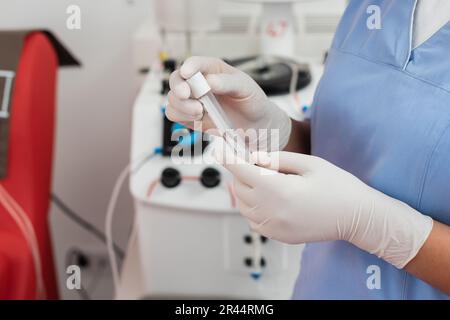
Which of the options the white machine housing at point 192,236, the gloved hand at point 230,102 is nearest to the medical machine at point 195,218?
the white machine housing at point 192,236

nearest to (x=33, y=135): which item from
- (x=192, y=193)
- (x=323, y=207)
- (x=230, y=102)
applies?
(x=192, y=193)

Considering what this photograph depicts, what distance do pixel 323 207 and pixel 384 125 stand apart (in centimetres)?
14

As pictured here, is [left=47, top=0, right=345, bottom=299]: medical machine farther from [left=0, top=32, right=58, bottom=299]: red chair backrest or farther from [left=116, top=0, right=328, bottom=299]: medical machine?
[left=0, top=32, right=58, bottom=299]: red chair backrest

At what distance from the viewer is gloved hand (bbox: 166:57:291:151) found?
0.63 metres

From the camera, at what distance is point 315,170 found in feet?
2.08

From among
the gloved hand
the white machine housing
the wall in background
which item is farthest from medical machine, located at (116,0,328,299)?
the wall in background

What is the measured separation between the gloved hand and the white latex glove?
9 cm

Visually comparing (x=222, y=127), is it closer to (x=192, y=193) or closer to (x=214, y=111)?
(x=214, y=111)

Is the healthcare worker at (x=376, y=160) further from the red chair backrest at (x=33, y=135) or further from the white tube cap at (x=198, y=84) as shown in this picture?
the red chair backrest at (x=33, y=135)

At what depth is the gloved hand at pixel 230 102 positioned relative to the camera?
63 centimetres

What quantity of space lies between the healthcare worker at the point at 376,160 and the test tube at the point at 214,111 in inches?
0.4
